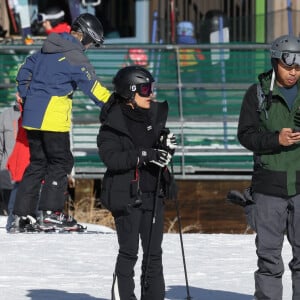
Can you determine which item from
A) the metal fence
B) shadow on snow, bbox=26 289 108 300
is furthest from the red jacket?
shadow on snow, bbox=26 289 108 300

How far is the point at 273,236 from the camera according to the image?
8.04m

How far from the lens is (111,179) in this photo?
822 cm

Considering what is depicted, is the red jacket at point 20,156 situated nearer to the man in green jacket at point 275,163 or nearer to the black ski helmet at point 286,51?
the man in green jacket at point 275,163

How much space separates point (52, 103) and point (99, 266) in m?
1.86

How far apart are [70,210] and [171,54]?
2.04 meters

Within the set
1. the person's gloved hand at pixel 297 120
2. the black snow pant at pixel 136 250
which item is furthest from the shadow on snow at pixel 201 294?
the person's gloved hand at pixel 297 120

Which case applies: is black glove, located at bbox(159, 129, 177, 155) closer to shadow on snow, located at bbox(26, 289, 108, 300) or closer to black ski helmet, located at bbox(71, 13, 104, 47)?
shadow on snow, located at bbox(26, 289, 108, 300)

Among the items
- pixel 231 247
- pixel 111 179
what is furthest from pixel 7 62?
pixel 111 179

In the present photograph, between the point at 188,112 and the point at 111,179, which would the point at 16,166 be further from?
the point at 111,179

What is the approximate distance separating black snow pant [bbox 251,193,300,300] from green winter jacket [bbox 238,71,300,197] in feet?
0.22

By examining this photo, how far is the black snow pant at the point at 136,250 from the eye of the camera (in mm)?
8148

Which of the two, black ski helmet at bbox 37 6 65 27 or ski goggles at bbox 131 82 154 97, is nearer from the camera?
ski goggles at bbox 131 82 154 97

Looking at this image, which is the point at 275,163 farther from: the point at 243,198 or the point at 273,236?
the point at 273,236

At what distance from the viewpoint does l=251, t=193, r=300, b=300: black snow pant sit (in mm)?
8023
